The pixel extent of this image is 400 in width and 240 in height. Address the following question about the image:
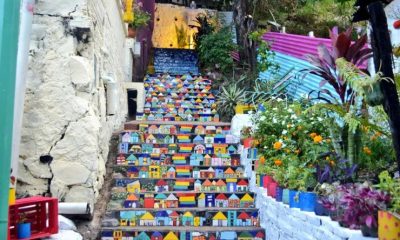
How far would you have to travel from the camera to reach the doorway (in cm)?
834

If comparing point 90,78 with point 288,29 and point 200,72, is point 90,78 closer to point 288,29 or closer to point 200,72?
point 200,72

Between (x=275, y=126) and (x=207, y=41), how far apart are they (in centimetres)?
569

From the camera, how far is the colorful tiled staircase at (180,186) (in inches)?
187

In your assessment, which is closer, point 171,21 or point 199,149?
point 199,149

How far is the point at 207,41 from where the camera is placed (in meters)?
10.6

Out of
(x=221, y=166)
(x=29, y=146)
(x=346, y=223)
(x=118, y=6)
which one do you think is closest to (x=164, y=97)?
(x=118, y=6)

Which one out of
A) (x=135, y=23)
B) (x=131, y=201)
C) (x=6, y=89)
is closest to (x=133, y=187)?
(x=131, y=201)

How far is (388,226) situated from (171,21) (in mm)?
14739

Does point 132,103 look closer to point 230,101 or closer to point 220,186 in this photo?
point 230,101

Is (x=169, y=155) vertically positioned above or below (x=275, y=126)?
below

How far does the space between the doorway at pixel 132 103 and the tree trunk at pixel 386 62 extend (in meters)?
6.29

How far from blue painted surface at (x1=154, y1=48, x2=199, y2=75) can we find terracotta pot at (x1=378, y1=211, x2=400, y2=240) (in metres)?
9.11

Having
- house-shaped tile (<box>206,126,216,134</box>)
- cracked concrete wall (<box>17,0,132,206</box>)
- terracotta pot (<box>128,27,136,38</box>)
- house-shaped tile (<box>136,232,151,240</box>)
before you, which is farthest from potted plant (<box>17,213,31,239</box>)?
terracotta pot (<box>128,27,136,38</box>)

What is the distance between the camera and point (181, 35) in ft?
53.8
